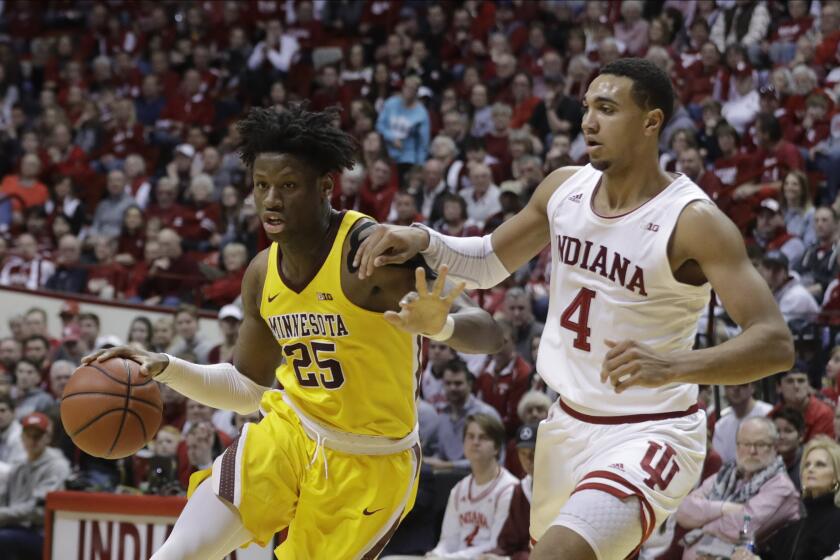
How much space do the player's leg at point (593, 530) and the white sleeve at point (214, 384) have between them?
157 centimetres

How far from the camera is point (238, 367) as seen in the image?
5.14 m

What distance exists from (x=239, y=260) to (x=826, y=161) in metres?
5.77

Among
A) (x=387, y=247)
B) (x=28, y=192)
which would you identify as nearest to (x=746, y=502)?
(x=387, y=247)

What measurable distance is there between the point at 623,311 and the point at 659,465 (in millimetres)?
522

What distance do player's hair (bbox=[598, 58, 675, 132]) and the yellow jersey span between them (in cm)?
118

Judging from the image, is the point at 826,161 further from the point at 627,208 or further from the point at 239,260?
the point at 627,208

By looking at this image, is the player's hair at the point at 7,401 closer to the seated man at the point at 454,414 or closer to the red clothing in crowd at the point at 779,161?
the seated man at the point at 454,414

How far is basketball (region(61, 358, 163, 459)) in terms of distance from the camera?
485cm

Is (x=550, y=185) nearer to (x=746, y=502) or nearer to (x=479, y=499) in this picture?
(x=746, y=502)

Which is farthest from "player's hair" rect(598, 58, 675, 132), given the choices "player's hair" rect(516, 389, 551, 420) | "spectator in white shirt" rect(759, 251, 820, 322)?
"spectator in white shirt" rect(759, 251, 820, 322)

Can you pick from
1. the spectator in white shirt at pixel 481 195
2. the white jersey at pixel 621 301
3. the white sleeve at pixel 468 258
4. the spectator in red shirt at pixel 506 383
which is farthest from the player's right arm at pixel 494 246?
the spectator in white shirt at pixel 481 195

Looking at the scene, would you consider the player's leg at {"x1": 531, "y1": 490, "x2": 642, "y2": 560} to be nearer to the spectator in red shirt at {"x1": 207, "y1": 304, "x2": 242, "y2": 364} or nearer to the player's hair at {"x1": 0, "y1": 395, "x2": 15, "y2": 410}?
the player's hair at {"x1": 0, "y1": 395, "x2": 15, "y2": 410}

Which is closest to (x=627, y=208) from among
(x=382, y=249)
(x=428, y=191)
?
(x=382, y=249)

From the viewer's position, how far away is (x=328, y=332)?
4727 millimetres
